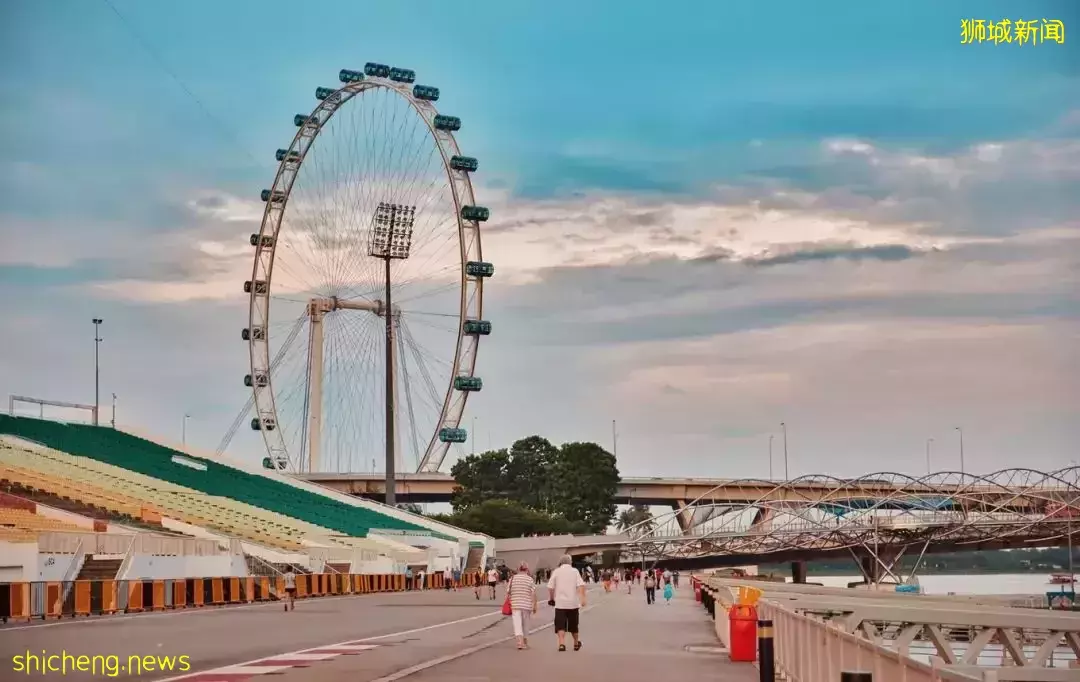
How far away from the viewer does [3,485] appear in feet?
245

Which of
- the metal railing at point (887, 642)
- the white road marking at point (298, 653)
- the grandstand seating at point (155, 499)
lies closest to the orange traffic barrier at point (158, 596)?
the white road marking at point (298, 653)

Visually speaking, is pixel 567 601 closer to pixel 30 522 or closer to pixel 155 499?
pixel 30 522

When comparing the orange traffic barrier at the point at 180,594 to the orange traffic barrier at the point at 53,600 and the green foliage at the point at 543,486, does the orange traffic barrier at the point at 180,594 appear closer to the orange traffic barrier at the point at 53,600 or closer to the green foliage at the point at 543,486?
the orange traffic barrier at the point at 53,600

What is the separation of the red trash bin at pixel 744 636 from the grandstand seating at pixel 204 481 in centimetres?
6195

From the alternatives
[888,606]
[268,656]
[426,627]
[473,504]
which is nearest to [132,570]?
[426,627]

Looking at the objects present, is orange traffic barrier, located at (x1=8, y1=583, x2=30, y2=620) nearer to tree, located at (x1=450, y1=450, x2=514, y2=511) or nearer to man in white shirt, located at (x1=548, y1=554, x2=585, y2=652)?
man in white shirt, located at (x1=548, y1=554, x2=585, y2=652)

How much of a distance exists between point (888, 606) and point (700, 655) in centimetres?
362

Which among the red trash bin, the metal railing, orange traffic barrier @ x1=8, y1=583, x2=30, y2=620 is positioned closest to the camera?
the metal railing

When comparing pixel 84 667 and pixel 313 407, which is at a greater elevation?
pixel 313 407

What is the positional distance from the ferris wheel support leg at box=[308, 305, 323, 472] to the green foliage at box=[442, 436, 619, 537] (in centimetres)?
3315

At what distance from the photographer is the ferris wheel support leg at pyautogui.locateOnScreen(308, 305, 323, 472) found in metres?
130

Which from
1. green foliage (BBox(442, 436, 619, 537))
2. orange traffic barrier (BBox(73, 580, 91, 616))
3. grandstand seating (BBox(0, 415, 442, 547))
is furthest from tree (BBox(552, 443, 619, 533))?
orange traffic barrier (BBox(73, 580, 91, 616))

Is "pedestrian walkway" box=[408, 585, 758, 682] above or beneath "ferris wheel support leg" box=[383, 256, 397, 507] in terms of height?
beneath

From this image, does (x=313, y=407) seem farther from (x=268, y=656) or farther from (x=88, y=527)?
Answer: (x=268, y=656)
